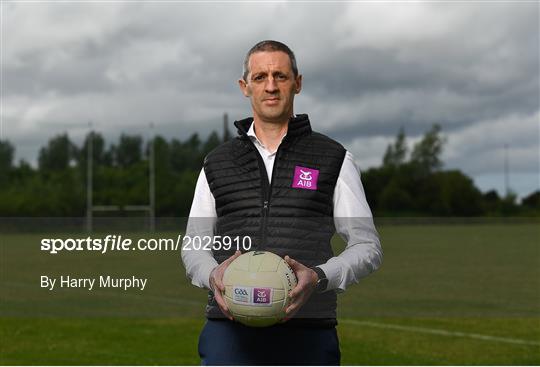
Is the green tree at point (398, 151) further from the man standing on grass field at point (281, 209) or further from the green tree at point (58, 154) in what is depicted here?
the man standing on grass field at point (281, 209)

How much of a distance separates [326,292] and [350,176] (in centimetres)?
48

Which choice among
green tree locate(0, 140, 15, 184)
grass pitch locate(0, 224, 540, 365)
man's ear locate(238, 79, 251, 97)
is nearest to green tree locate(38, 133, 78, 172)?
green tree locate(0, 140, 15, 184)

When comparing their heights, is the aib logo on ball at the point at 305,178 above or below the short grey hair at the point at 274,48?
below

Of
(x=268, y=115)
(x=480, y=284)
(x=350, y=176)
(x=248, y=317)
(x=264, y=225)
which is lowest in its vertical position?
(x=480, y=284)

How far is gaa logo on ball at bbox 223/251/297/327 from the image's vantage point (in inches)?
108

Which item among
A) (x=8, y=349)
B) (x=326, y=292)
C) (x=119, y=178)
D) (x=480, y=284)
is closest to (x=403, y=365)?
(x=8, y=349)

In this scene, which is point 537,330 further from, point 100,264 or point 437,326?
point 100,264

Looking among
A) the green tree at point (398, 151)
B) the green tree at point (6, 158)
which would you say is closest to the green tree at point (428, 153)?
the green tree at point (398, 151)

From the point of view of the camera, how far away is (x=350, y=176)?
10.3ft

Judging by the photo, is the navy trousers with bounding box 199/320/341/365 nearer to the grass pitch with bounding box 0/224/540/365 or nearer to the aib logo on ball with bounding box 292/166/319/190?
the grass pitch with bounding box 0/224/540/365

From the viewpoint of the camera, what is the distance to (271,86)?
3.07 m

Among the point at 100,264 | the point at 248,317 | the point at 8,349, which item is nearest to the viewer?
the point at 248,317

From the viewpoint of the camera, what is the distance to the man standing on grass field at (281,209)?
3041 mm

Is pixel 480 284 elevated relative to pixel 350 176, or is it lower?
lower
